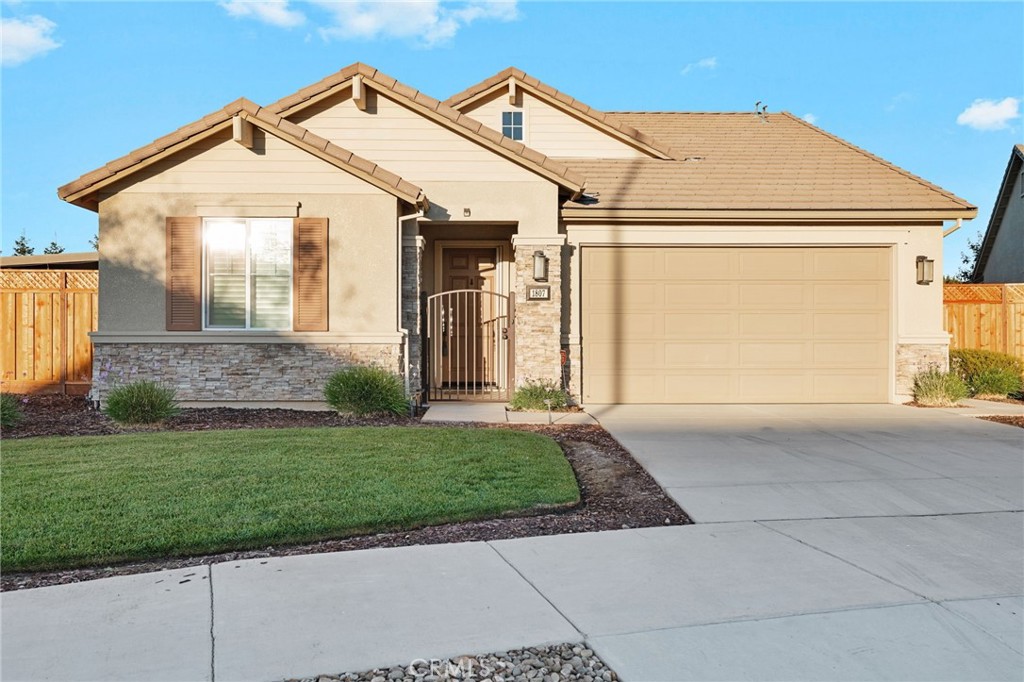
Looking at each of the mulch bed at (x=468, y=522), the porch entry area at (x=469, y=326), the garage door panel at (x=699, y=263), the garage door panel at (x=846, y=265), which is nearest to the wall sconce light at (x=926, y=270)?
the garage door panel at (x=846, y=265)

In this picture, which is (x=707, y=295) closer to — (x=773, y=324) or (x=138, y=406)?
(x=773, y=324)

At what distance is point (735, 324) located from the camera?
12.8 m

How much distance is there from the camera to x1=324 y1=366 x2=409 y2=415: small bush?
411 inches

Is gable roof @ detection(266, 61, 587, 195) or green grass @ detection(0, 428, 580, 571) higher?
gable roof @ detection(266, 61, 587, 195)

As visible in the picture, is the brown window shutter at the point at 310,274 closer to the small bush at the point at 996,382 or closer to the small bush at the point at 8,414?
the small bush at the point at 8,414

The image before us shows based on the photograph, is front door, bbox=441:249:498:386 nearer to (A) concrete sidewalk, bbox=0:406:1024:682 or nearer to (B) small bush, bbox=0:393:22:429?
(B) small bush, bbox=0:393:22:429

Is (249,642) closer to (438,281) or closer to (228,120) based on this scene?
(228,120)

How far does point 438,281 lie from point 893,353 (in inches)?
318

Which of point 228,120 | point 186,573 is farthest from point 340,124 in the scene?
point 186,573

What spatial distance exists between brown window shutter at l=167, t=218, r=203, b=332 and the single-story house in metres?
0.03

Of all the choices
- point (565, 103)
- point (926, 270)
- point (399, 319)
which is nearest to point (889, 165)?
point (926, 270)

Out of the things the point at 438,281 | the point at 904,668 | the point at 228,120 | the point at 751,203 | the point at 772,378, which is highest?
the point at 228,120

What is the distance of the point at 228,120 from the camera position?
11.0 meters

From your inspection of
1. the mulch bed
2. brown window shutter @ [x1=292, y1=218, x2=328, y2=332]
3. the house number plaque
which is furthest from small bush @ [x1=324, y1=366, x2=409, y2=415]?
the house number plaque
